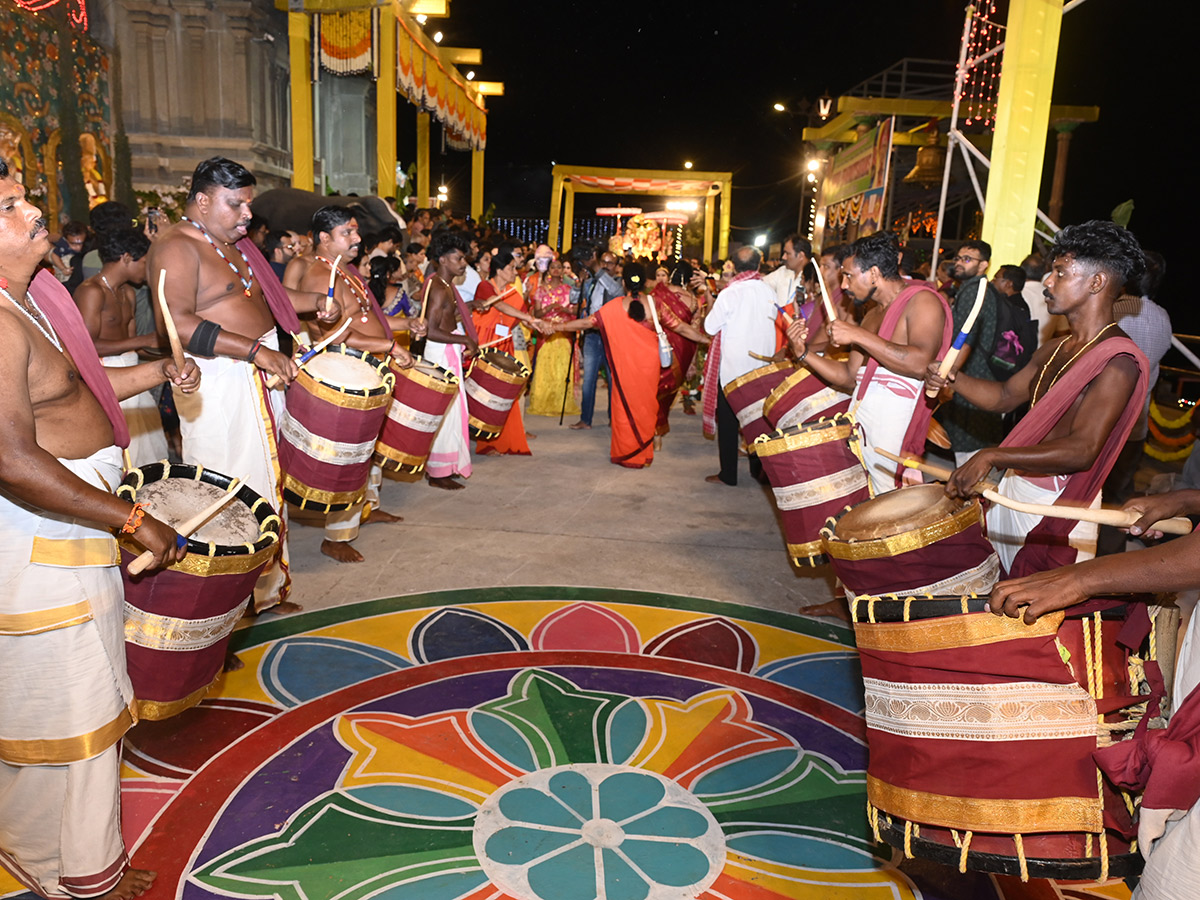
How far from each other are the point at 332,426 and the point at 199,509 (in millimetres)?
Answer: 1200

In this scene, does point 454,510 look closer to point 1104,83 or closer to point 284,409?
point 284,409

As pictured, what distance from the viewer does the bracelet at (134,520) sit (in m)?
1.84

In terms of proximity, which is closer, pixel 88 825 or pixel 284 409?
pixel 88 825

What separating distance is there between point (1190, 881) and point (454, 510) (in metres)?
4.54

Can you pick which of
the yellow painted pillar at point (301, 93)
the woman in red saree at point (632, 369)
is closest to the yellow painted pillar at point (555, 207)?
the yellow painted pillar at point (301, 93)

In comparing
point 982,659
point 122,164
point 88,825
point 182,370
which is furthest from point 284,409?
point 122,164

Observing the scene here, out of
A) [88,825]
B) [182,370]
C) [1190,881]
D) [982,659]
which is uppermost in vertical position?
[182,370]

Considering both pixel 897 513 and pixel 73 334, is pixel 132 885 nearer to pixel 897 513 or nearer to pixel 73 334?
pixel 73 334

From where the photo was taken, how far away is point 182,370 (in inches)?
90.9

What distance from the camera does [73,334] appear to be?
6.52 feet

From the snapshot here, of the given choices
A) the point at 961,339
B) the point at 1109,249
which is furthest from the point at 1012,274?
the point at 1109,249

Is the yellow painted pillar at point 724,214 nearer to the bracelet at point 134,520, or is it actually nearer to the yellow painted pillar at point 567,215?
the yellow painted pillar at point 567,215

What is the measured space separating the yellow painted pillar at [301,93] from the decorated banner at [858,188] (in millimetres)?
7784

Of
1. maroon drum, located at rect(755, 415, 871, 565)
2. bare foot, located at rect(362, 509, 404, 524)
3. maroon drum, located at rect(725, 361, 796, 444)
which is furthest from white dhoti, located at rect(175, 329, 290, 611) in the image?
maroon drum, located at rect(725, 361, 796, 444)
